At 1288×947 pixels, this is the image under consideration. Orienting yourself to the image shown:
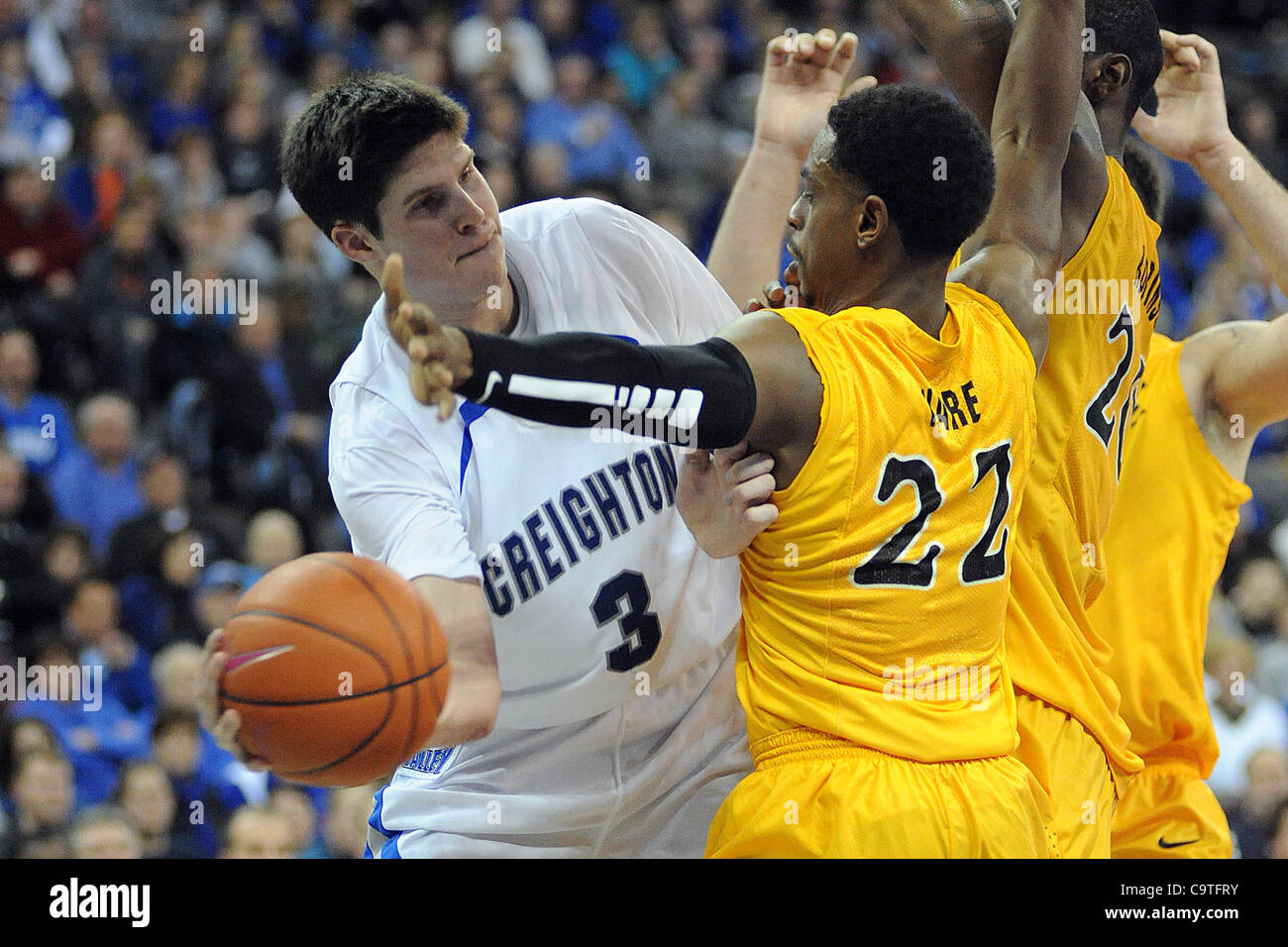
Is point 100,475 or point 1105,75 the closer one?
point 1105,75

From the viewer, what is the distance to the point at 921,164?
284 centimetres

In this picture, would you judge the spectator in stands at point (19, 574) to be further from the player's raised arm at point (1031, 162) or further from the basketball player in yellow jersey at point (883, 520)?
the player's raised arm at point (1031, 162)

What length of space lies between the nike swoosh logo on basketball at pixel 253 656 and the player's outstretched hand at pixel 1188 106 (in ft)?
8.55

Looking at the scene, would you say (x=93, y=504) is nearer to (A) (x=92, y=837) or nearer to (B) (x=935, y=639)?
(A) (x=92, y=837)

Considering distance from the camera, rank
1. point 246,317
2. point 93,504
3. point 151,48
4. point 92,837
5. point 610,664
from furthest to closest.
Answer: point 151,48
point 246,317
point 93,504
point 92,837
point 610,664

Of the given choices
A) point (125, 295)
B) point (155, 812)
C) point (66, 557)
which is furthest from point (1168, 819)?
point (125, 295)

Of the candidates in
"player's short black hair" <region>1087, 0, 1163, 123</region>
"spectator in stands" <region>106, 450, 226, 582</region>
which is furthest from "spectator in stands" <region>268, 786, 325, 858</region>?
"player's short black hair" <region>1087, 0, 1163, 123</region>

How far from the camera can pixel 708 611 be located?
337 centimetres

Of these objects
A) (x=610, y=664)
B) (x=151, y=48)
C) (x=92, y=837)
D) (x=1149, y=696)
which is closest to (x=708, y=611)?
(x=610, y=664)

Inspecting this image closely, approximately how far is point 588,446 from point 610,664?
469mm

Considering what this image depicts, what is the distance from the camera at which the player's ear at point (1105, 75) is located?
3.40m

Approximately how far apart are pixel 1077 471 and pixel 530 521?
123 cm

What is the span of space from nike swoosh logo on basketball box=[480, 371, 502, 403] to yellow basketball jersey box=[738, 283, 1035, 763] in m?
0.65

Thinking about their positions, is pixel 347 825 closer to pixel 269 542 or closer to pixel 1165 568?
pixel 269 542
